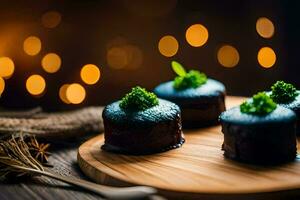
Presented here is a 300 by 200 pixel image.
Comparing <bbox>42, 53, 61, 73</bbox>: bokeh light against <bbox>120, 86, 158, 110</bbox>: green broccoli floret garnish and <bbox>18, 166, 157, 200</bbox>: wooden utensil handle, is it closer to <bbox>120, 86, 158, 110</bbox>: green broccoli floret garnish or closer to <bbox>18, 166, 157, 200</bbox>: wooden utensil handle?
<bbox>120, 86, 158, 110</bbox>: green broccoli floret garnish

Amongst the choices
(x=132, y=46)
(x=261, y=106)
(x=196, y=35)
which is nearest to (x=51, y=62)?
(x=132, y=46)

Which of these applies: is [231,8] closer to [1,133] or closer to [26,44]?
[26,44]

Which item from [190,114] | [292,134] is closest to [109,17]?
[190,114]

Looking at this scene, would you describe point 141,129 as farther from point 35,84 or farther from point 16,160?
point 35,84

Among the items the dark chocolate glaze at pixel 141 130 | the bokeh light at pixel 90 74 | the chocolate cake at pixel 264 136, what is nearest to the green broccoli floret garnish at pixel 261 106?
the chocolate cake at pixel 264 136

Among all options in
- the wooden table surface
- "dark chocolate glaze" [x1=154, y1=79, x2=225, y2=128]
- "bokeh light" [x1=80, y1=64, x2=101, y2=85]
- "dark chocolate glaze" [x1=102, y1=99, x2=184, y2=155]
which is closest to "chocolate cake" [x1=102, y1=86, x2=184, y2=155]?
"dark chocolate glaze" [x1=102, y1=99, x2=184, y2=155]
